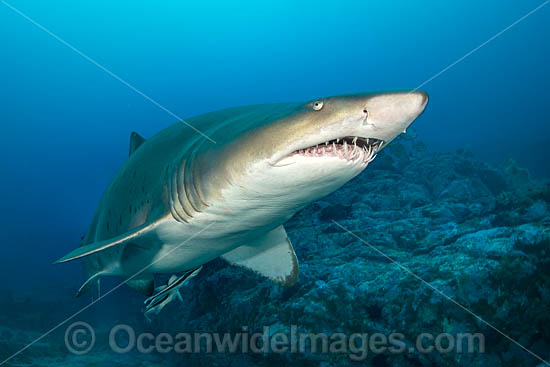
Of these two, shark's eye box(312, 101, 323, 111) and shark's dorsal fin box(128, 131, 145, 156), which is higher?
shark's dorsal fin box(128, 131, 145, 156)

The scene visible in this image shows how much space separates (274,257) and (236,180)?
219 cm

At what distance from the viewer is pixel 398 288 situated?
3697 millimetres

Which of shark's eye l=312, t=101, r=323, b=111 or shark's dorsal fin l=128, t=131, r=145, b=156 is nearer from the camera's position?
shark's eye l=312, t=101, r=323, b=111

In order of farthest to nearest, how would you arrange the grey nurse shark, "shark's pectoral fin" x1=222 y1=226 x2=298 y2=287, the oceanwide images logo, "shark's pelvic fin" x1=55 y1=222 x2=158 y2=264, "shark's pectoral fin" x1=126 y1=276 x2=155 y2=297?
"shark's pectoral fin" x1=126 y1=276 x2=155 y2=297
"shark's pectoral fin" x1=222 y1=226 x2=298 y2=287
the oceanwide images logo
"shark's pelvic fin" x1=55 y1=222 x2=158 y2=264
the grey nurse shark

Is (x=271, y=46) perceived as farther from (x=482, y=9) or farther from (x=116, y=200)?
(x=116, y=200)

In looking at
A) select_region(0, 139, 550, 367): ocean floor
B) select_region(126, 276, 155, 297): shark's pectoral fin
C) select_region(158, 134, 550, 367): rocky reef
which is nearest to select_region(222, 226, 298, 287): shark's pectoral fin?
select_region(0, 139, 550, 367): ocean floor

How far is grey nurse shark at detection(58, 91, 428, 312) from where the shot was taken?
164 cm

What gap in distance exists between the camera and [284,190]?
2.10 m

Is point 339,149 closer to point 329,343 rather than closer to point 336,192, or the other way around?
point 329,343

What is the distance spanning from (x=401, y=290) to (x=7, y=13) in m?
88.5

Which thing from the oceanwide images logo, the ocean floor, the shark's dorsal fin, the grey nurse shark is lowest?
the oceanwide images logo

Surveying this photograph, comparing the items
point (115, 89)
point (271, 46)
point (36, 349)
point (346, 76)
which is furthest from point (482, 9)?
point (36, 349)

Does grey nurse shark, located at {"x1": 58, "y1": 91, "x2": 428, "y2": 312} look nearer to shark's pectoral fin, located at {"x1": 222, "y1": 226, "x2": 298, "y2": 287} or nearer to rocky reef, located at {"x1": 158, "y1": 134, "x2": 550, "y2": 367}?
shark's pectoral fin, located at {"x1": 222, "y1": 226, "x2": 298, "y2": 287}

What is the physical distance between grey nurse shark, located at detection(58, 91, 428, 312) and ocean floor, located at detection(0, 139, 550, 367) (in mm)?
759
